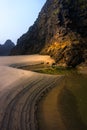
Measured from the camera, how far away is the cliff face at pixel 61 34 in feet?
163

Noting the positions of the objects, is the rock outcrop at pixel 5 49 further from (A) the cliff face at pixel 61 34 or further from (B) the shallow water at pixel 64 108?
(B) the shallow water at pixel 64 108

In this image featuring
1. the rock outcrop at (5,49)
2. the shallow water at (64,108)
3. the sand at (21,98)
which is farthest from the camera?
the rock outcrop at (5,49)

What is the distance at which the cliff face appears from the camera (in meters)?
49.5

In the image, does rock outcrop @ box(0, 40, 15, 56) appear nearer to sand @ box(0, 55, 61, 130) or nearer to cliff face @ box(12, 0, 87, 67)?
cliff face @ box(12, 0, 87, 67)

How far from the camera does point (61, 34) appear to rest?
5831 centimetres

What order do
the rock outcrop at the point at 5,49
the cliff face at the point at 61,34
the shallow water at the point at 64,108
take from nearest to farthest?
the shallow water at the point at 64,108 < the cliff face at the point at 61,34 < the rock outcrop at the point at 5,49

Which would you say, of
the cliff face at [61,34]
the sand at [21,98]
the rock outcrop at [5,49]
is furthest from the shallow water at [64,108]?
the rock outcrop at [5,49]

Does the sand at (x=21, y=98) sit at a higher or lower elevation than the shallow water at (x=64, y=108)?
higher

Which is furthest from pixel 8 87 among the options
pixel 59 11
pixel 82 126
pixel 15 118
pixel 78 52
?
pixel 59 11

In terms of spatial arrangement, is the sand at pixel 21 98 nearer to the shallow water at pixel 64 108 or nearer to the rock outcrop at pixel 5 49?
the shallow water at pixel 64 108

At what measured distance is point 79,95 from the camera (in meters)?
26.4

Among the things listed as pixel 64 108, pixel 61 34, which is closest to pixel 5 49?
pixel 61 34

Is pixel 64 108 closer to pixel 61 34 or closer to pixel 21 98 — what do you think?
pixel 21 98

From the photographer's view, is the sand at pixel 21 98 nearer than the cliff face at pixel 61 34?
Yes
